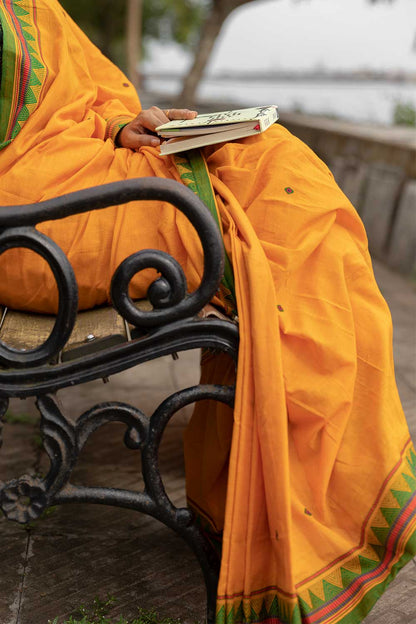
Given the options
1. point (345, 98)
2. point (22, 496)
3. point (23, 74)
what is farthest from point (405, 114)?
point (22, 496)

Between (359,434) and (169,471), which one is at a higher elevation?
(359,434)

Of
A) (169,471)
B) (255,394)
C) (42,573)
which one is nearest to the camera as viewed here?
(255,394)

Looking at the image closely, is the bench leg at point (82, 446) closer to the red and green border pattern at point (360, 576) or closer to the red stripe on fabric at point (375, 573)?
the red and green border pattern at point (360, 576)

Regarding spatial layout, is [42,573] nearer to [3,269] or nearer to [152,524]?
[152,524]

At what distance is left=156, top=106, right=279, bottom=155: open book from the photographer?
1.51m

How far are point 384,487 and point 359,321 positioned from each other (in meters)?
0.35

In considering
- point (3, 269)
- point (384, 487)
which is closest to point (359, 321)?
point (384, 487)

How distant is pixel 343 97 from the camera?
531 inches

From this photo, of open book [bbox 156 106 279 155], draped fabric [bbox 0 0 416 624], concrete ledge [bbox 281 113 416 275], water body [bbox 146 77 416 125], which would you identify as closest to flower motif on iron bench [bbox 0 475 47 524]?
draped fabric [bbox 0 0 416 624]

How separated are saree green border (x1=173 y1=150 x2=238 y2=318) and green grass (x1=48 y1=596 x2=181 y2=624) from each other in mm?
698

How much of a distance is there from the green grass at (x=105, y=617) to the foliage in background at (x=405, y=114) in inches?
307

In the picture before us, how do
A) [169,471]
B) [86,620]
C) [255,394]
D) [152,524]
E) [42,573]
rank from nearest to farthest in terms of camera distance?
[255,394] < [86,620] < [42,573] < [152,524] < [169,471]

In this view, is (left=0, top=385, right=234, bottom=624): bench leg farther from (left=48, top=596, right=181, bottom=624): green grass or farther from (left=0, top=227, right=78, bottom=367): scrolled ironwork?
(left=48, top=596, right=181, bottom=624): green grass

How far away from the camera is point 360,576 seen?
1530 mm
